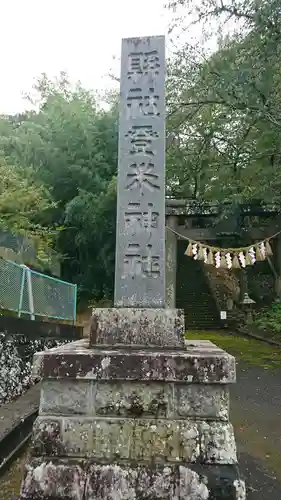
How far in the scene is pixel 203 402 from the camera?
2.42m

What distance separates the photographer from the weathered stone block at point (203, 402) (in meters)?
2.41

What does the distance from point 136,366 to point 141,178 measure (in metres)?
1.73

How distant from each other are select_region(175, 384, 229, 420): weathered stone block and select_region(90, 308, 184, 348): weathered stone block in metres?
0.49

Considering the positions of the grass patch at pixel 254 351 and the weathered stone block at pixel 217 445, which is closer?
the weathered stone block at pixel 217 445

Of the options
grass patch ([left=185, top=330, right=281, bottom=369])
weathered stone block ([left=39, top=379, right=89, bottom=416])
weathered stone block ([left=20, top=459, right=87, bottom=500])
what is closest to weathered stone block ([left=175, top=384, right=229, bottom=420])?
weathered stone block ([left=39, top=379, right=89, bottom=416])

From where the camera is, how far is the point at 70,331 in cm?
790

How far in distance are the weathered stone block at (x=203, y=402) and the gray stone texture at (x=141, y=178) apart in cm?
91

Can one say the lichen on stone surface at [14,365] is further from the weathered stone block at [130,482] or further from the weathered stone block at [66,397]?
the weathered stone block at [130,482]

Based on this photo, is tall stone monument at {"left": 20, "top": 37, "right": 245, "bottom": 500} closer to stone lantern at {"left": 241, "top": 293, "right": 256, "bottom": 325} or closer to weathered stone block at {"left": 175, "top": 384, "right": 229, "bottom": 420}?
weathered stone block at {"left": 175, "top": 384, "right": 229, "bottom": 420}

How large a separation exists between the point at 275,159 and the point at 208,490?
10779 millimetres

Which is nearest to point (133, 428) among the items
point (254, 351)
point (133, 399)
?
point (133, 399)

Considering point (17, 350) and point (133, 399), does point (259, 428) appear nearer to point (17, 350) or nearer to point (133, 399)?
point (133, 399)

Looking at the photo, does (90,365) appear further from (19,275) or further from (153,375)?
(19,275)

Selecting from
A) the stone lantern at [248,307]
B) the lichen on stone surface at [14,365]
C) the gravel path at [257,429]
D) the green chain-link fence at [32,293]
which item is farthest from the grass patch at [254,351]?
the lichen on stone surface at [14,365]
